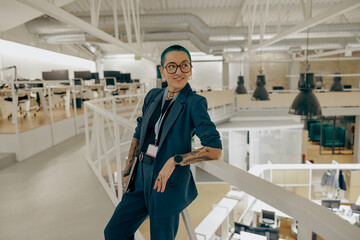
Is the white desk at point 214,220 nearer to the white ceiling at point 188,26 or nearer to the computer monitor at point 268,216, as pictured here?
the computer monitor at point 268,216

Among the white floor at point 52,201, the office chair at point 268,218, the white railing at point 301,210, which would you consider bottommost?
the office chair at point 268,218

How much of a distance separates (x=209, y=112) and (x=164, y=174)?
8914 mm

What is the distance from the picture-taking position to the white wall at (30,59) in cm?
858

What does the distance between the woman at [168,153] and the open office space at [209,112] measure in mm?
115

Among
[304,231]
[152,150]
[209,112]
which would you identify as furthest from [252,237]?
[209,112]

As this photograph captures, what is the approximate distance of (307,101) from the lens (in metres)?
3.81

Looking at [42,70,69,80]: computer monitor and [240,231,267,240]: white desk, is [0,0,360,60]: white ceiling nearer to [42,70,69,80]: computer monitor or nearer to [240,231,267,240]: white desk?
[42,70,69,80]: computer monitor

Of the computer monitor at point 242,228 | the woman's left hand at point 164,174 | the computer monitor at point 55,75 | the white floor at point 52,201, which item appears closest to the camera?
the woman's left hand at point 164,174

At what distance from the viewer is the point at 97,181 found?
3.18 meters

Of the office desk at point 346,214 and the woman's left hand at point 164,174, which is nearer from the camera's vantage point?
the woman's left hand at point 164,174

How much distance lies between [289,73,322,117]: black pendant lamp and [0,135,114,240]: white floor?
2944 millimetres

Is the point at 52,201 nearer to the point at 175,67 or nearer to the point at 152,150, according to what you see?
the point at 152,150

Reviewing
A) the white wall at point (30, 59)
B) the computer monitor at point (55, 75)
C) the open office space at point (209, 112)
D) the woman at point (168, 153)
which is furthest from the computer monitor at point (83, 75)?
the woman at point (168, 153)

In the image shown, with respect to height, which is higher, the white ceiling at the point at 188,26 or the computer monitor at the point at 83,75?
the white ceiling at the point at 188,26
